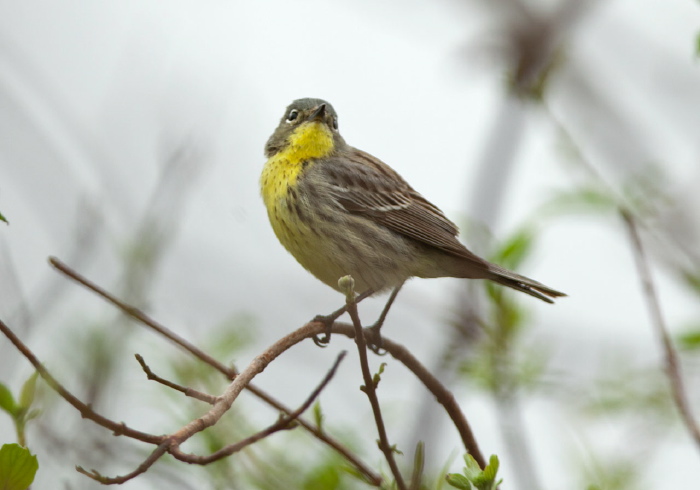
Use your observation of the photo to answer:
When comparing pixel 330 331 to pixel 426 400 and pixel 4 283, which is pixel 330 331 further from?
pixel 4 283

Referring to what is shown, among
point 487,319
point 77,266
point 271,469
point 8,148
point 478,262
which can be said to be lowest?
point 271,469

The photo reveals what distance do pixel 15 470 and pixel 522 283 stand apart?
11.2 feet

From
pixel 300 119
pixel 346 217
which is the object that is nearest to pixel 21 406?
pixel 346 217

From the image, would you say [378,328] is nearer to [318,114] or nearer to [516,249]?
[516,249]

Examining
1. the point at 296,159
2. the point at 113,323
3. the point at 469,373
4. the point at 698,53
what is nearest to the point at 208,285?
the point at 296,159

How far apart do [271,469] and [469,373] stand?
138cm

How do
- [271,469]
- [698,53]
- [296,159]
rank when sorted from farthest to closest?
[296,159] → [271,469] → [698,53]

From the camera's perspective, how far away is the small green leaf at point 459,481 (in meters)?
2.59

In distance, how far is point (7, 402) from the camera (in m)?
2.86

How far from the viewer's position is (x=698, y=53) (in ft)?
10.4

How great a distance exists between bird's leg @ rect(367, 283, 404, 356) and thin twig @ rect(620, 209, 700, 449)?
1407 mm

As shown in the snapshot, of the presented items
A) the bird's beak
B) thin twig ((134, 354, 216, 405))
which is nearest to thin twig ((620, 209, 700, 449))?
thin twig ((134, 354, 216, 405))

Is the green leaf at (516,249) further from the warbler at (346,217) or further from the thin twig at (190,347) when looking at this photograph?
the thin twig at (190,347)

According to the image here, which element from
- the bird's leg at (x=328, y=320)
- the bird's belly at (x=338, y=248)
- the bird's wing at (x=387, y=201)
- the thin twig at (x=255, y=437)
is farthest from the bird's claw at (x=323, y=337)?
the bird's wing at (x=387, y=201)
